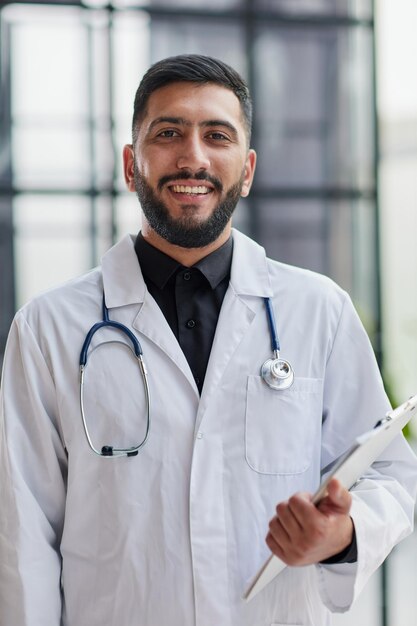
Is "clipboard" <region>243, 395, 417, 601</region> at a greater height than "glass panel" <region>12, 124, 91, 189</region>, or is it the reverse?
"glass panel" <region>12, 124, 91, 189</region>

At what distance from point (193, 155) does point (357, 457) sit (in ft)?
1.99

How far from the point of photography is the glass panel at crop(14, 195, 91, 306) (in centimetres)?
374

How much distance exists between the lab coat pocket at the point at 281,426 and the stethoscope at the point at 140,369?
2 cm

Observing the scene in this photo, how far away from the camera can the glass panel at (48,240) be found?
12.3 ft

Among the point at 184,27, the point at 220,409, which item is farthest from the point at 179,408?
the point at 184,27

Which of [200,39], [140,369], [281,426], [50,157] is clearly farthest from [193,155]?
[200,39]

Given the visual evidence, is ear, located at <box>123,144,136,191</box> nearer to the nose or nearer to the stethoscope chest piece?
the nose

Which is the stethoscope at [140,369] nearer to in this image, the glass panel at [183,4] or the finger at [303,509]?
the finger at [303,509]

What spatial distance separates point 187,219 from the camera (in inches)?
58.0

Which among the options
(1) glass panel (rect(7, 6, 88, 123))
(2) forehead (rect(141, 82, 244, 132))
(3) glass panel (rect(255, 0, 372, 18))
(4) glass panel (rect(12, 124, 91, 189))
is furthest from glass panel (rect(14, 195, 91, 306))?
(2) forehead (rect(141, 82, 244, 132))

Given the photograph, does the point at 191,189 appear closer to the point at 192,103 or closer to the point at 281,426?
the point at 192,103

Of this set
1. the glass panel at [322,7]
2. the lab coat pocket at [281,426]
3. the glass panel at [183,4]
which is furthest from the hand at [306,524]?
the glass panel at [322,7]

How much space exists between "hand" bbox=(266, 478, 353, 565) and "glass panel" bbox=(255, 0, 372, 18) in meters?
3.23

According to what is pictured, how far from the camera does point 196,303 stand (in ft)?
5.03
